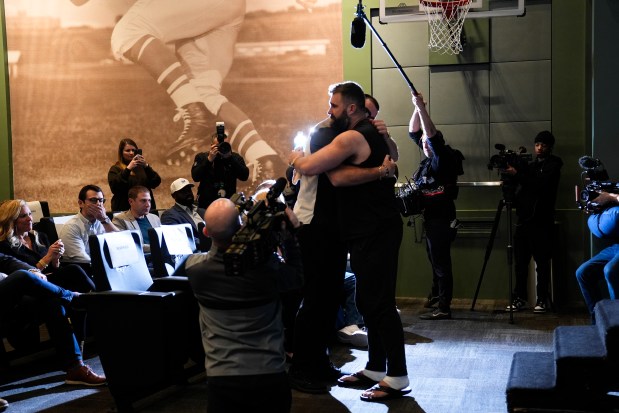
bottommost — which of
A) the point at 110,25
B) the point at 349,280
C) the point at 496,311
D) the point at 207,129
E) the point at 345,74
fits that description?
the point at 496,311

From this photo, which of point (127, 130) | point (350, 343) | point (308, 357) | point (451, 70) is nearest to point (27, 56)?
point (127, 130)

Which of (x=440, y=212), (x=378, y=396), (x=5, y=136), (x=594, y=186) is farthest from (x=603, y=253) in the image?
(x=5, y=136)

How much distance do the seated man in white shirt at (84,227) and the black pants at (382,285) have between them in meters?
2.17

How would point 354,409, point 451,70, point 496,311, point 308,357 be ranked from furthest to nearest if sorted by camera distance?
point 451,70 → point 496,311 → point 308,357 → point 354,409

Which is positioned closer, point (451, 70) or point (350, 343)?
point (350, 343)

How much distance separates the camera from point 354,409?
11.9 feet

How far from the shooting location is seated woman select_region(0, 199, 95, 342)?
4633 mm

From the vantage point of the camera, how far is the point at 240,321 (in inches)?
97.3

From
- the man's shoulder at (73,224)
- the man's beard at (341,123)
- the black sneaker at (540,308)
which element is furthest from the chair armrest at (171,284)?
the black sneaker at (540,308)

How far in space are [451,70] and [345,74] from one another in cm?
95

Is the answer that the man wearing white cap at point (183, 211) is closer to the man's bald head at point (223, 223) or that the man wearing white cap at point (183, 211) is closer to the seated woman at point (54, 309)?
the seated woman at point (54, 309)

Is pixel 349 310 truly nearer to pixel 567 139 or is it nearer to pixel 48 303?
pixel 48 303

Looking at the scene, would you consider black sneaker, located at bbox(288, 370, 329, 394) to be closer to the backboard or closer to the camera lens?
the camera lens

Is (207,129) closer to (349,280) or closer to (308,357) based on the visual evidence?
(349,280)
